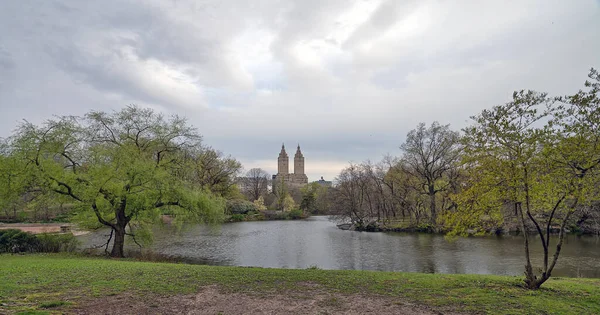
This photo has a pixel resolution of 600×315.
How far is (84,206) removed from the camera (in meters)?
16.7

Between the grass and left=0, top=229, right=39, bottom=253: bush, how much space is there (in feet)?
21.3

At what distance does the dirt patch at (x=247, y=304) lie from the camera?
6703 millimetres

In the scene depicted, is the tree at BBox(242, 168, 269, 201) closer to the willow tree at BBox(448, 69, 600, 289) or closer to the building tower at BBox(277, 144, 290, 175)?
the willow tree at BBox(448, 69, 600, 289)

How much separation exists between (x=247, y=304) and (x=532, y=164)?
8338mm

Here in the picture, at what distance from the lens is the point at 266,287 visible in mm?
9047

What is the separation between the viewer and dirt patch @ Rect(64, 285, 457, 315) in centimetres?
670

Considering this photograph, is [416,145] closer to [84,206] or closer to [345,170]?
[345,170]

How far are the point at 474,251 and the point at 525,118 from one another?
16.0 meters

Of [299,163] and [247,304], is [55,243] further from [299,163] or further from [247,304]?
[299,163]

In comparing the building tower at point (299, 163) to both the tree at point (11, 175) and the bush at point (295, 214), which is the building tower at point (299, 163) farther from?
the tree at point (11, 175)

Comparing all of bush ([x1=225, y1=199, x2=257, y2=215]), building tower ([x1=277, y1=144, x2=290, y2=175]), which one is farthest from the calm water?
building tower ([x1=277, y1=144, x2=290, y2=175])

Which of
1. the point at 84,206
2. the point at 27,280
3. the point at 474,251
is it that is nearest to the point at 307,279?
the point at 27,280

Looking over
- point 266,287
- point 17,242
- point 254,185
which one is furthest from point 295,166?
point 266,287

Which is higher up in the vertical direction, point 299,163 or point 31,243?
point 299,163
